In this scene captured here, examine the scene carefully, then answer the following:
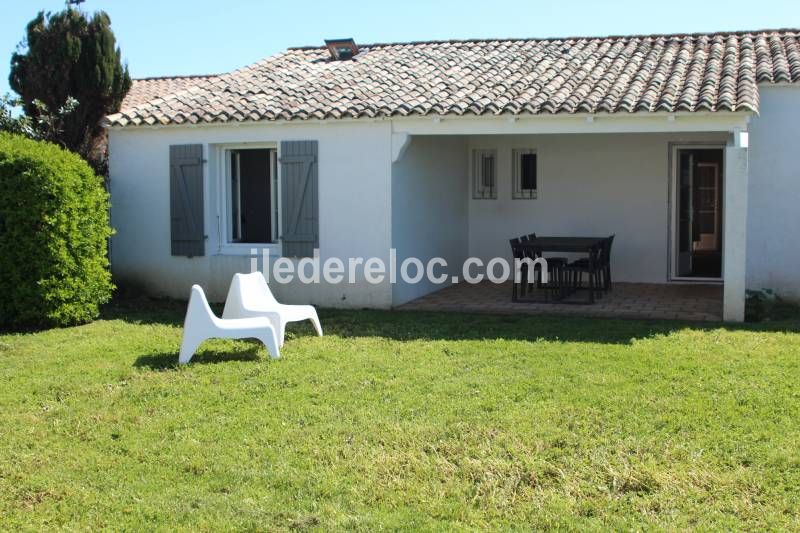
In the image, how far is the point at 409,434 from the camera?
6316 millimetres

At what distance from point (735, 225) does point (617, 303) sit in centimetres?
234

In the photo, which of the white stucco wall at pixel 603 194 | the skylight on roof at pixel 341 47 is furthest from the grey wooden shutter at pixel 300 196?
the white stucco wall at pixel 603 194

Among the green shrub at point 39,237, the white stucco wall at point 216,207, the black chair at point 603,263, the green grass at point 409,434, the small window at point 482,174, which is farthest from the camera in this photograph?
the small window at point 482,174

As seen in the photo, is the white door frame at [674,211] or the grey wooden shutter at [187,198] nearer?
the grey wooden shutter at [187,198]

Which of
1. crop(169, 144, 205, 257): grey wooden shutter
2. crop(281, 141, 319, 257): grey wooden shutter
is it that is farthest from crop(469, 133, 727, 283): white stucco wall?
crop(169, 144, 205, 257): grey wooden shutter

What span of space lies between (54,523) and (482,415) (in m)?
3.13

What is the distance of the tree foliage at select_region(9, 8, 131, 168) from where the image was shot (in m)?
14.4

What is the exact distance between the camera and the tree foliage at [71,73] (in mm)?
14352

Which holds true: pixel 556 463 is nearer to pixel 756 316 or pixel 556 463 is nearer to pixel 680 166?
pixel 756 316

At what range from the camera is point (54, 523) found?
4992mm

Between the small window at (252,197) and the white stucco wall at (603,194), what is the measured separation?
4328mm

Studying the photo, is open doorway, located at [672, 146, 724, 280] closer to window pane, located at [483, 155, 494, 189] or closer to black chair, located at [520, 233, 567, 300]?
black chair, located at [520, 233, 567, 300]

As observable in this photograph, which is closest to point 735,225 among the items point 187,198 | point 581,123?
point 581,123

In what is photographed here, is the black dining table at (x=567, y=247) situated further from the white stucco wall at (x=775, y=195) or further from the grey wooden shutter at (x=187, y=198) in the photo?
the grey wooden shutter at (x=187, y=198)
